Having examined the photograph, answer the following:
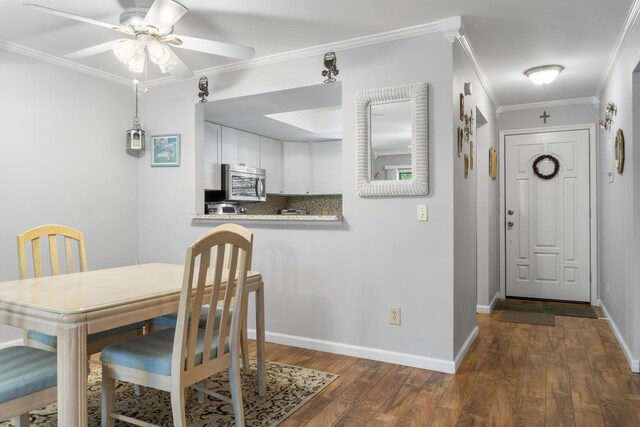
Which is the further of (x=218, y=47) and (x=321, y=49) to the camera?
(x=321, y=49)

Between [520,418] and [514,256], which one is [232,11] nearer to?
[520,418]

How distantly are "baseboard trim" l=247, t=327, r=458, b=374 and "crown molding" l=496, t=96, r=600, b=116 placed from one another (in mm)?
2867

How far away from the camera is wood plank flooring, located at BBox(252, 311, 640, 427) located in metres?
2.29

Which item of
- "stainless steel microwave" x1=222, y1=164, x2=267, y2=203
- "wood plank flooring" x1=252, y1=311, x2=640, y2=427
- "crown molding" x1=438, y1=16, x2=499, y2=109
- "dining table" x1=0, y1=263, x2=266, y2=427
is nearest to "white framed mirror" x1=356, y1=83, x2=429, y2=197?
"crown molding" x1=438, y1=16, x2=499, y2=109

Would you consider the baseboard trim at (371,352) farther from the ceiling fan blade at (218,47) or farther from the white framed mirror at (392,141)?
the ceiling fan blade at (218,47)

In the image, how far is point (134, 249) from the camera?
4191mm

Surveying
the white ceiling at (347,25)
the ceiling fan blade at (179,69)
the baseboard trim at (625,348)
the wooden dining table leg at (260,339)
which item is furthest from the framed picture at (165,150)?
the baseboard trim at (625,348)

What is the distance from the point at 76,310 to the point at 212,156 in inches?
132

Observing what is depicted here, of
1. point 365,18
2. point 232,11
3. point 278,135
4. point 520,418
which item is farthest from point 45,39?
point 520,418

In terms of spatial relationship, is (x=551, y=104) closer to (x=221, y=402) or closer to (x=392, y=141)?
(x=392, y=141)

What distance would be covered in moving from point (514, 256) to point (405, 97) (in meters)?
3.24

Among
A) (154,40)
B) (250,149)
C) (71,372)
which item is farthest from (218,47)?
(250,149)

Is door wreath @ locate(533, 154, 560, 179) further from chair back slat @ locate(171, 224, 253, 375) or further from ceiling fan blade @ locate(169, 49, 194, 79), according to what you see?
chair back slat @ locate(171, 224, 253, 375)

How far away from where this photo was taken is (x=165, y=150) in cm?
408
